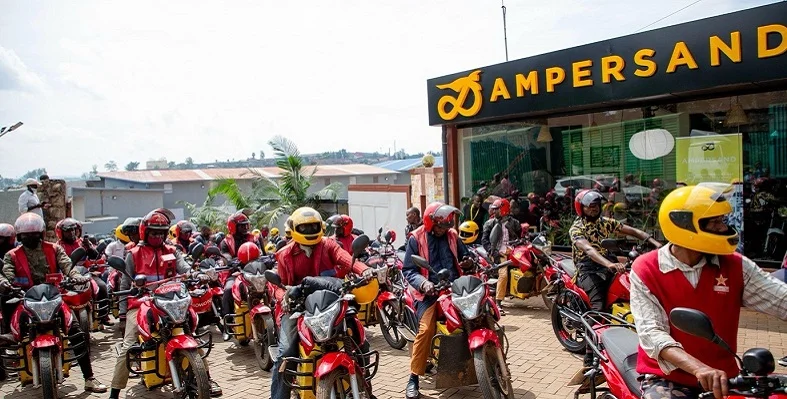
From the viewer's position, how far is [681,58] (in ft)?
29.1

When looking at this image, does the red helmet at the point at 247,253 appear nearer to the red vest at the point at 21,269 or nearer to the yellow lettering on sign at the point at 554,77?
the red vest at the point at 21,269

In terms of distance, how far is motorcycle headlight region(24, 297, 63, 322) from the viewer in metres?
5.89

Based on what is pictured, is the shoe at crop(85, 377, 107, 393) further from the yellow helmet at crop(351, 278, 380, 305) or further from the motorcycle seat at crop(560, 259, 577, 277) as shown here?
the motorcycle seat at crop(560, 259, 577, 277)

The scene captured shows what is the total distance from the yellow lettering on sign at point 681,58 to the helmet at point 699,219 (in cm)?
680

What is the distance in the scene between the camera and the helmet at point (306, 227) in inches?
207

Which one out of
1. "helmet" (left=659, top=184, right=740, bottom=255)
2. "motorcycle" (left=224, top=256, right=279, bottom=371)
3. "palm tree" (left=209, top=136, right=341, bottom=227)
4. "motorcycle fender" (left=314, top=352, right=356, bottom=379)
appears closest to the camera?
"helmet" (left=659, top=184, right=740, bottom=255)

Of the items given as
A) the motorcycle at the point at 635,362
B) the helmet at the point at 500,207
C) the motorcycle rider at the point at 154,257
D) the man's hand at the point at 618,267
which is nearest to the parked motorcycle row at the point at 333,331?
the motorcycle at the point at 635,362

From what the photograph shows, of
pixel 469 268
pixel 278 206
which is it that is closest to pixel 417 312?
pixel 469 268

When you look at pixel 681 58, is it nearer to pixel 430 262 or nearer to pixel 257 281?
pixel 430 262

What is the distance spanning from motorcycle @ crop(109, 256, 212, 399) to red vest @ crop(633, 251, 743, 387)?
401cm

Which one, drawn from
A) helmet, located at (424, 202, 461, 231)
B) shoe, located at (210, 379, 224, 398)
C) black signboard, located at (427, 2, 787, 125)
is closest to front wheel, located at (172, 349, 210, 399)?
shoe, located at (210, 379, 224, 398)

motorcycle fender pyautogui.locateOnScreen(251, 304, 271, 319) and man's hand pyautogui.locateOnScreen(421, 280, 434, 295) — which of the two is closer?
man's hand pyautogui.locateOnScreen(421, 280, 434, 295)

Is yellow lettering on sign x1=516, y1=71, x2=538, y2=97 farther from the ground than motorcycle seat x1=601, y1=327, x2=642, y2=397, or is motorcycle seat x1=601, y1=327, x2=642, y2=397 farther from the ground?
yellow lettering on sign x1=516, y1=71, x2=538, y2=97

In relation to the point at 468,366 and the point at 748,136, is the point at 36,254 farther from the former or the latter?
the point at 748,136
